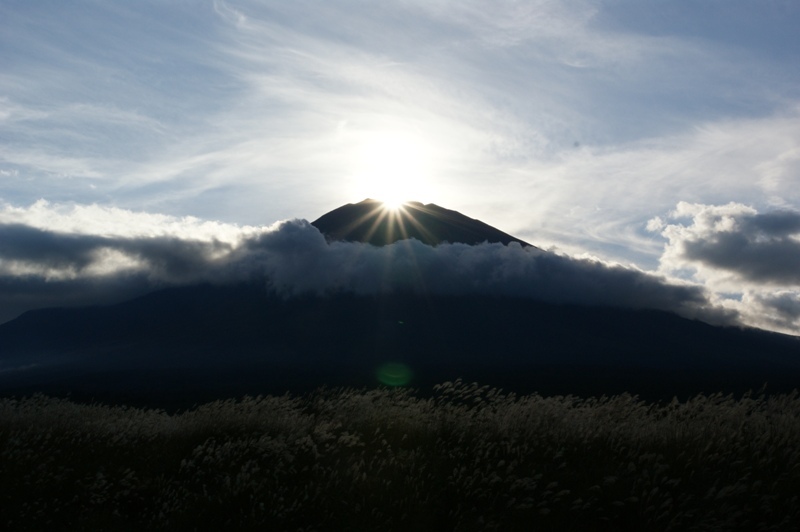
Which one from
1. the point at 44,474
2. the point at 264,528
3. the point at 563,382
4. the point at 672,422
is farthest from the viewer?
the point at 563,382

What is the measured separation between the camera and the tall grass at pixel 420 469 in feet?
21.9

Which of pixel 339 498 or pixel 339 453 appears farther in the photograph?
pixel 339 453

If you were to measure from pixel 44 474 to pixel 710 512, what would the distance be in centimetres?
764

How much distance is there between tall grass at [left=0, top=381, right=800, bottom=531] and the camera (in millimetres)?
6664

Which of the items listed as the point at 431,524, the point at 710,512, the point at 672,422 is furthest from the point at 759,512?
the point at 431,524

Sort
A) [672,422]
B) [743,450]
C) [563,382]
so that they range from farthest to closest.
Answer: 1. [563,382]
2. [672,422]
3. [743,450]

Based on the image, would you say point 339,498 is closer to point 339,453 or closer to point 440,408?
point 339,453

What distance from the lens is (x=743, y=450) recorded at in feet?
25.2

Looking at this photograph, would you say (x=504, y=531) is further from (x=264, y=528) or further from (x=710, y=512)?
(x=264, y=528)

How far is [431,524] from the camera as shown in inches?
263

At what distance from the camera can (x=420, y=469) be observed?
24.2 feet

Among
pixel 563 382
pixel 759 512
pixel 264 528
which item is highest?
pixel 759 512

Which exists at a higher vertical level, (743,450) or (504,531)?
(743,450)

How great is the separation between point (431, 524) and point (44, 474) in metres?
4.98
